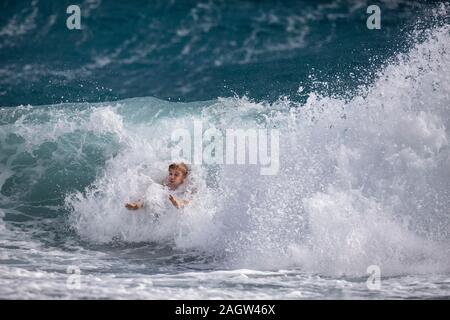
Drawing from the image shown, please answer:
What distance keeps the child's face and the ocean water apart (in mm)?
150

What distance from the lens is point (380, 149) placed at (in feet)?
17.6

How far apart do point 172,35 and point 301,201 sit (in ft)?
21.6

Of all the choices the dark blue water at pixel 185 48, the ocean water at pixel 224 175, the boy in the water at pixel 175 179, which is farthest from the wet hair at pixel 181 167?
the dark blue water at pixel 185 48

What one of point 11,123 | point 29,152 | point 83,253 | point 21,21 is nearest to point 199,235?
point 83,253

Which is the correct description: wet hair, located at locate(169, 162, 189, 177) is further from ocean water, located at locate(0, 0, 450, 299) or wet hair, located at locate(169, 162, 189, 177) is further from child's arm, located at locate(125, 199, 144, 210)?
child's arm, located at locate(125, 199, 144, 210)

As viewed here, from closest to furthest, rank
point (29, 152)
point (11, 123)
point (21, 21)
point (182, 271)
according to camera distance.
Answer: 1. point (182, 271)
2. point (29, 152)
3. point (11, 123)
4. point (21, 21)

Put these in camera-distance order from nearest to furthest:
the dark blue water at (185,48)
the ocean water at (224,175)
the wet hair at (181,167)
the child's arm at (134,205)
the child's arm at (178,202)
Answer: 1. the ocean water at (224,175)
2. the child's arm at (178,202)
3. the child's arm at (134,205)
4. the wet hair at (181,167)
5. the dark blue water at (185,48)

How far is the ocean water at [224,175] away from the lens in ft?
14.4

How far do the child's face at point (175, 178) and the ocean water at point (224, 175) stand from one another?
150 mm

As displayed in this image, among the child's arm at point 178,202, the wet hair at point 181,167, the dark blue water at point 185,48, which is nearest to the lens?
the child's arm at point 178,202

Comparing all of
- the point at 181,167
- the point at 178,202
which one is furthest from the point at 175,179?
the point at 178,202

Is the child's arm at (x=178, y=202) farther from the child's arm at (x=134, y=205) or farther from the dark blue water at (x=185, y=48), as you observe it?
the dark blue water at (x=185, y=48)

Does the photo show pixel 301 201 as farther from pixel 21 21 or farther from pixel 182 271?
pixel 21 21

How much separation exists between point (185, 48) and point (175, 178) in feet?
17.9
